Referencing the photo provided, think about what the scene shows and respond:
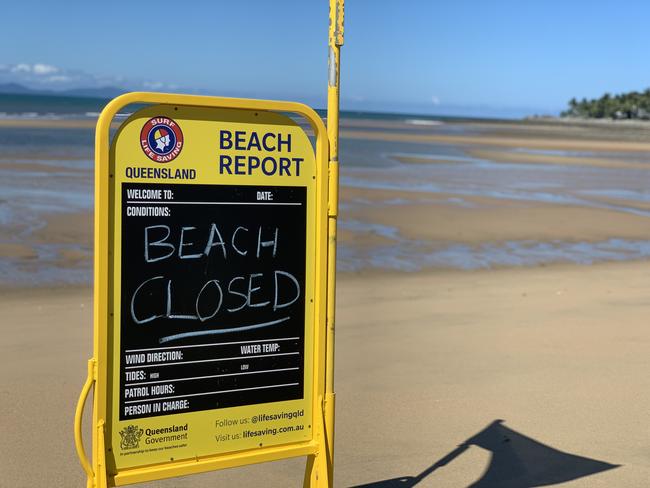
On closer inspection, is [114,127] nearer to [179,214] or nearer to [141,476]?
[179,214]

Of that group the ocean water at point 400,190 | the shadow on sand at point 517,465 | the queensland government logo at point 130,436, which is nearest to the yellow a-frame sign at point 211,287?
the queensland government logo at point 130,436

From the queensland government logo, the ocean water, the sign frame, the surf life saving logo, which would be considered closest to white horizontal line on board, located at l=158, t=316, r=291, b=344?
the sign frame

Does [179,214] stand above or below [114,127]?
below

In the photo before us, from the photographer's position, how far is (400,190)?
20.2m

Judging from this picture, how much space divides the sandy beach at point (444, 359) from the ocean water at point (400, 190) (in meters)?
0.08

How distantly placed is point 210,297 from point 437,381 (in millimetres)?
2771

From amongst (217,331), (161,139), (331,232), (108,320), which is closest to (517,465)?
(331,232)

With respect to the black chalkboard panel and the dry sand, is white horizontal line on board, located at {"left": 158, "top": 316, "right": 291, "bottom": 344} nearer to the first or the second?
the black chalkboard panel

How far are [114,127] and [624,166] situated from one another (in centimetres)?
3267

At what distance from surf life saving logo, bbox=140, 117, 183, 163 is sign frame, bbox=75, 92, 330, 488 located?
72 millimetres

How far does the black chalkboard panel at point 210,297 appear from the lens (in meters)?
3.33

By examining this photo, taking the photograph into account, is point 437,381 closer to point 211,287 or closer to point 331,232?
point 331,232

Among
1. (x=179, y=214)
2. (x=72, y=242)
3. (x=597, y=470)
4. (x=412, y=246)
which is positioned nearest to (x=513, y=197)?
(x=412, y=246)

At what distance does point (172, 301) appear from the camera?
3.40 metres
